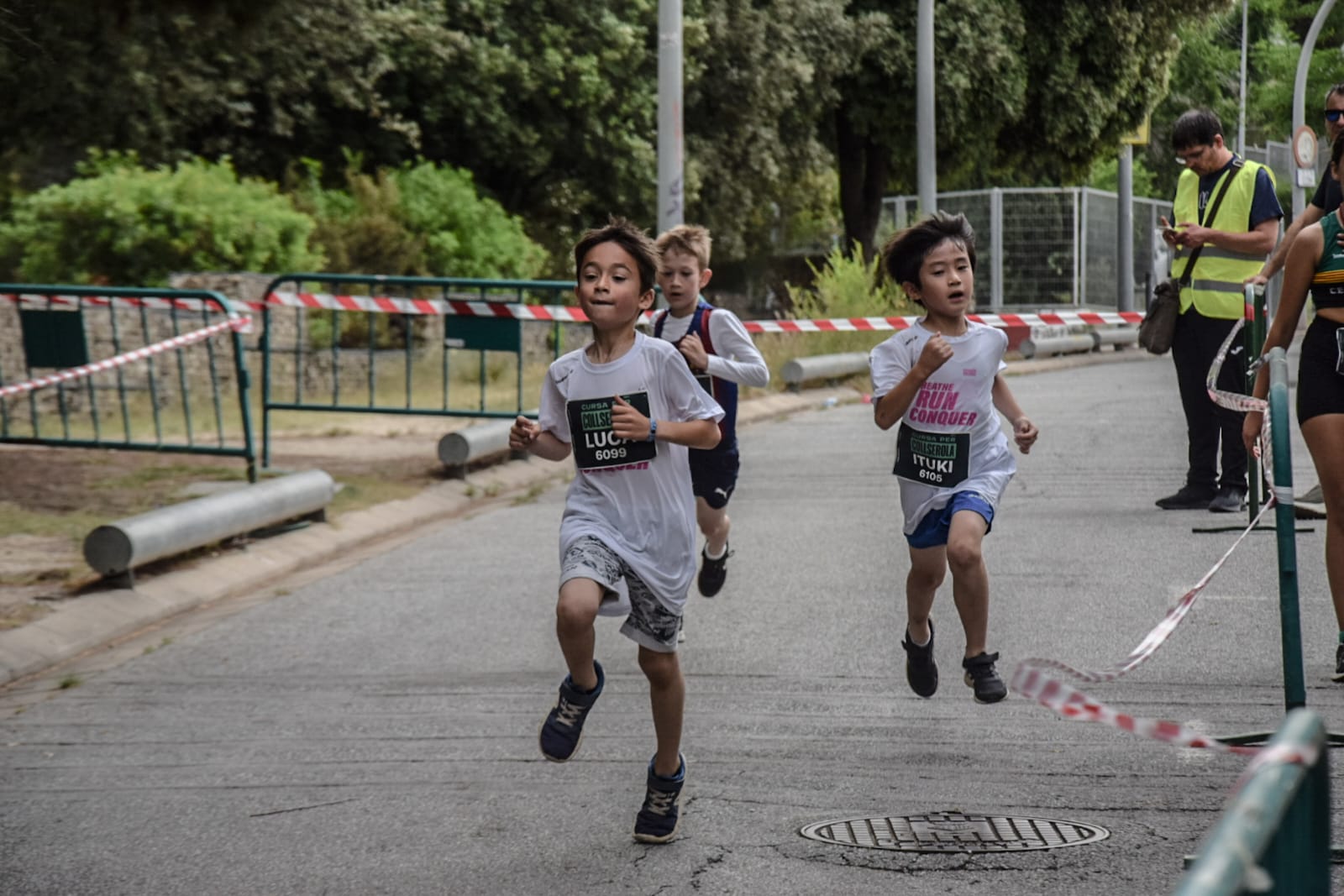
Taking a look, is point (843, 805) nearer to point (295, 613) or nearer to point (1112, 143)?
point (295, 613)

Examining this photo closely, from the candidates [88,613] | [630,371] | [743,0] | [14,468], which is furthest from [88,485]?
[743,0]

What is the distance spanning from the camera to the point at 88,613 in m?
8.47

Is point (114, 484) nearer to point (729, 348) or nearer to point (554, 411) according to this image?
point (729, 348)

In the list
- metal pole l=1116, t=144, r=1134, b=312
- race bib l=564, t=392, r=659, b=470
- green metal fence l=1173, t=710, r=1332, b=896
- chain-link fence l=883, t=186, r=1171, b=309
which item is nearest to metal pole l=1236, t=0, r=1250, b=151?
metal pole l=1116, t=144, r=1134, b=312

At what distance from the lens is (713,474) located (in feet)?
25.6

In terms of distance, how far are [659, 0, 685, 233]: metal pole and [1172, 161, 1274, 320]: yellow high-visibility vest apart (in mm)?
6637

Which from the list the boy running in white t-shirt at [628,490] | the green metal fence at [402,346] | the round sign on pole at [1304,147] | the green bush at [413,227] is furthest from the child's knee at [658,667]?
the round sign on pole at [1304,147]

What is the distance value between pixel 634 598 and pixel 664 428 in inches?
18.4

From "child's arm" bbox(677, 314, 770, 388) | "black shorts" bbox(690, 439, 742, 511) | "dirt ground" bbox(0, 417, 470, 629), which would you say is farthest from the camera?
"dirt ground" bbox(0, 417, 470, 629)

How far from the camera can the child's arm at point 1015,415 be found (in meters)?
5.88

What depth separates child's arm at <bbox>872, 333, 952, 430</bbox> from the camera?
545 cm

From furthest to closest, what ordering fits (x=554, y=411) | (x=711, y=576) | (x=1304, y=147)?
(x=1304, y=147)
(x=711, y=576)
(x=554, y=411)

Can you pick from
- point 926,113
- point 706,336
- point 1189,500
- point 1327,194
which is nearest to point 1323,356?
point 1327,194

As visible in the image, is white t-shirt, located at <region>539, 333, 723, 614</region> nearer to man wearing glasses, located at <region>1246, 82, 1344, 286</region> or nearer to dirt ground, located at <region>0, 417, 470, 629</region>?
man wearing glasses, located at <region>1246, 82, 1344, 286</region>
